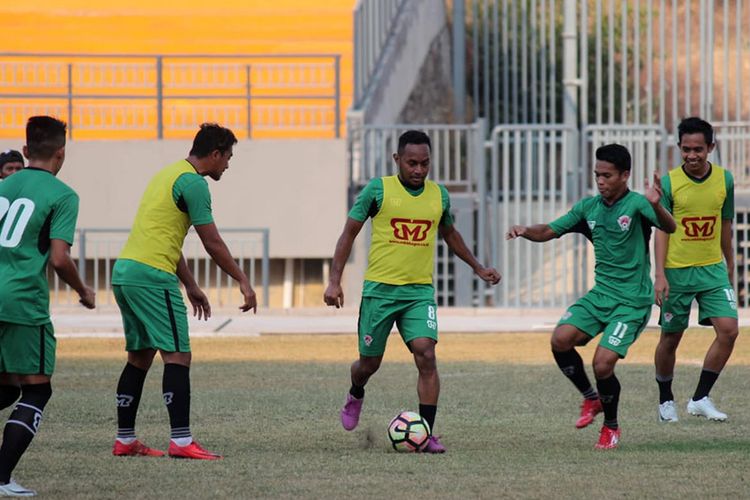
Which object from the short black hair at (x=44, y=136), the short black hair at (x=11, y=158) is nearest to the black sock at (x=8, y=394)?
the short black hair at (x=44, y=136)

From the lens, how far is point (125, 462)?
8.65 meters

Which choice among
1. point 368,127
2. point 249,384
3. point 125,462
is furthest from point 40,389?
point 368,127

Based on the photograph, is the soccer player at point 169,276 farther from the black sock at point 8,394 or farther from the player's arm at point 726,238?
the player's arm at point 726,238

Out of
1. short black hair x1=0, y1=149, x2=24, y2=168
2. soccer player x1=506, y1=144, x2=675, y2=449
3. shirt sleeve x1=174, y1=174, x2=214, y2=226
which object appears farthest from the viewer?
short black hair x1=0, y1=149, x2=24, y2=168

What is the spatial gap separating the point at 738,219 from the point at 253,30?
1004 centimetres

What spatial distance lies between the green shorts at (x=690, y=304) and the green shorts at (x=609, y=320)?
1279 millimetres

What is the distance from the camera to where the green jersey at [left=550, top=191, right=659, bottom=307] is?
961 cm

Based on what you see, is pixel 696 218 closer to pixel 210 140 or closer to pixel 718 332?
pixel 718 332

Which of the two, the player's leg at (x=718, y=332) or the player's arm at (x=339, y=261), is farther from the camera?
the player's leg at (x=718, y=332)

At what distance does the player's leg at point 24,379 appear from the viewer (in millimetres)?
7516

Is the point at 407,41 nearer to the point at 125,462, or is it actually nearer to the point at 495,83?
the point at 495,83

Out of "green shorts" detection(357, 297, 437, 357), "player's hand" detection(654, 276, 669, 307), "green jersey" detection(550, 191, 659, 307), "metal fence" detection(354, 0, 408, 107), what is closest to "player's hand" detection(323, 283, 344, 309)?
"green shorts" detection(357, 297, 437, 357)

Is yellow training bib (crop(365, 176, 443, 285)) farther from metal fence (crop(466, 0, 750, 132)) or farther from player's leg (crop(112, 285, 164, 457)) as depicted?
metal fence (crop(466, 0, 750, 132))

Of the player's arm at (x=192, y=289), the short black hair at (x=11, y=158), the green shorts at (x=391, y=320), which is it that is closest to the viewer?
the player's arm at (x=192, y=289)
